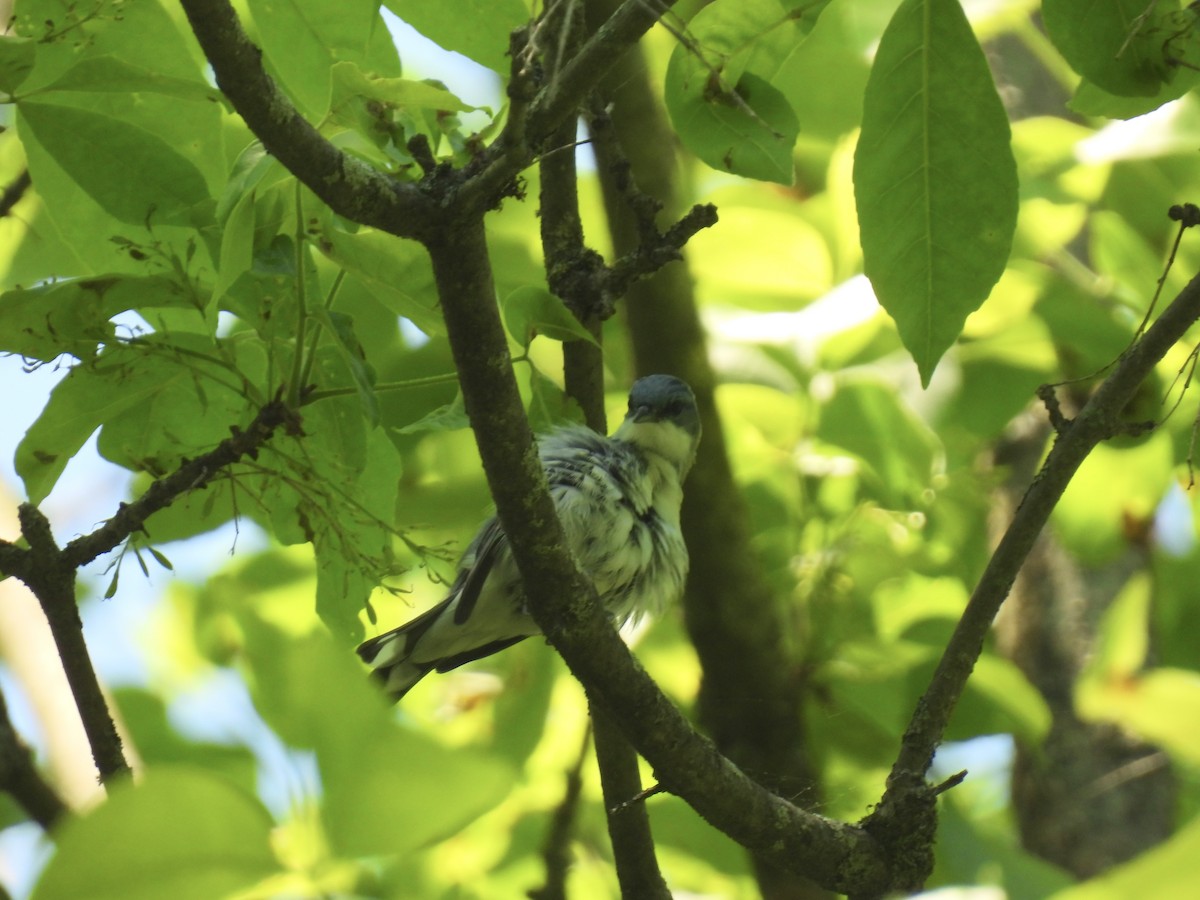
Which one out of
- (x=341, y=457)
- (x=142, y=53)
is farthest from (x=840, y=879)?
(x=142, y=53)

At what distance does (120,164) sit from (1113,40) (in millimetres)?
1361

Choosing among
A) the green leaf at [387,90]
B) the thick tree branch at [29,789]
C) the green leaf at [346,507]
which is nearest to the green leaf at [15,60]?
the green leaf at [387,90]

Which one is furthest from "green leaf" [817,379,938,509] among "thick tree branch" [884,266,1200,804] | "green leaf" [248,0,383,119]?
"green leaf" [248,0,383,119]

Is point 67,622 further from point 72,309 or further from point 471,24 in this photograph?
point 471,24

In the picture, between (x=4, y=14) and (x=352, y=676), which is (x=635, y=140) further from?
(x=352, y=676)

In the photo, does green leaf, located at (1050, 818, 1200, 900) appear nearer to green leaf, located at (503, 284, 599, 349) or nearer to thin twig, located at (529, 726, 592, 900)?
green leaf, located at (503, 284, 599, 349)

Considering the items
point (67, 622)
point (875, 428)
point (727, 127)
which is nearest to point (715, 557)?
point (875, 428)

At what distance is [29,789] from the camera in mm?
1905

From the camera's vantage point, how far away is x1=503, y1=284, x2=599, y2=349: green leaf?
1.91 m

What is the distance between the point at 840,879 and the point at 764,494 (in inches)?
60.4

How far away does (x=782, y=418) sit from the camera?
3400 mm

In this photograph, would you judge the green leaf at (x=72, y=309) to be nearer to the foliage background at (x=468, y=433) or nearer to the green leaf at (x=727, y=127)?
the foliage background at (x=468, y=433)

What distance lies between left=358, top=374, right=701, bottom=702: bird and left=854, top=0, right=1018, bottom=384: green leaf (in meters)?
1.35

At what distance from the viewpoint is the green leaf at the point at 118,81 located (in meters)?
1.66
